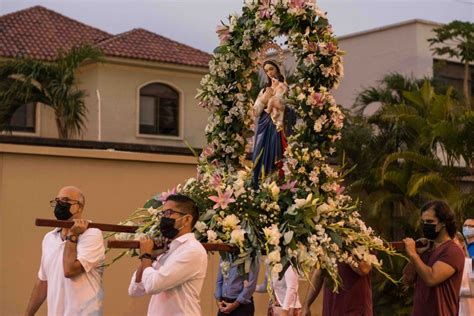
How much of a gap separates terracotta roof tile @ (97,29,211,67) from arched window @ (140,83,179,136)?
107 centimetres

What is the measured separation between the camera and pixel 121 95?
112 feet

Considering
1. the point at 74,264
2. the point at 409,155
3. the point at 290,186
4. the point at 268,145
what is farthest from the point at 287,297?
the point at 409,155

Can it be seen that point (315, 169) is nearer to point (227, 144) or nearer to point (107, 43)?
point (227, 144)

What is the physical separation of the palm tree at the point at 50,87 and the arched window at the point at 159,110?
356 inches

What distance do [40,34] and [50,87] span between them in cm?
1118

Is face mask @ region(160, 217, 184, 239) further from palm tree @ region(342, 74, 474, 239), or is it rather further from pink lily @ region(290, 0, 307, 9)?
palm tree @ region(342, 74, 474, 239)

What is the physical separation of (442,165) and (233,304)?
28.6ft

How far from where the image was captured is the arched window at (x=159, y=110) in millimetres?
34625

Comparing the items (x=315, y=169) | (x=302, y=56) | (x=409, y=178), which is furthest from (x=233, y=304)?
(x=409, y=178)

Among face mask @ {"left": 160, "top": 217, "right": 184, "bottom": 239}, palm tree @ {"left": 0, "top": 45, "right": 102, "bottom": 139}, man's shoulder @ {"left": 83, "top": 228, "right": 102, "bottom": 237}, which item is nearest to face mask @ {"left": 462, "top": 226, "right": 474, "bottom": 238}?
face mask @ {"left": 160, "top": 217, "right": 184, "bottom": 239}

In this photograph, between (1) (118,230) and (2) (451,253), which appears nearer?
(2) (451,253)

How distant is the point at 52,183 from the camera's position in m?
14.6

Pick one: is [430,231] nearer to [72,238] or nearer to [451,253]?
[451,253]

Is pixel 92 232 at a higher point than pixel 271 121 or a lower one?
lower
